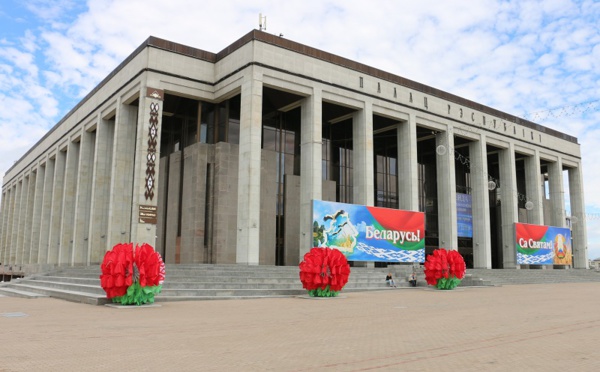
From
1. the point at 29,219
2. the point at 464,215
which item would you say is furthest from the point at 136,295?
the point at 29,219

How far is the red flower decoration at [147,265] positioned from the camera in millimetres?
17047

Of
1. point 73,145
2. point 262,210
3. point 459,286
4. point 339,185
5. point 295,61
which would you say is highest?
point 295,61

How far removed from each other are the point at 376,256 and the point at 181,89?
18.0 meters

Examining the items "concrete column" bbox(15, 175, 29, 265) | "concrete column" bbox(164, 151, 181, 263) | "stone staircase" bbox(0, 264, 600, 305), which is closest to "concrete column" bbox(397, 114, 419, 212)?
"stone staircase" bbox(0, 264, 600, 305)

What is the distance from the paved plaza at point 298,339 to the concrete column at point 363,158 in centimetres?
2139

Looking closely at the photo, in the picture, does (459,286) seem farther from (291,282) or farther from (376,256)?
(291,282)

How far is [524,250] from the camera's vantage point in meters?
49.2

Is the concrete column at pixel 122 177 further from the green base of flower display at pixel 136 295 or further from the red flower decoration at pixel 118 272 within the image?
the green base of flower display at pixel 136 295

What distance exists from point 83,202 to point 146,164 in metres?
13.8

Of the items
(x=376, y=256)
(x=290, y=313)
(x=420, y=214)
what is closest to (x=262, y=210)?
(x=376, y=256)

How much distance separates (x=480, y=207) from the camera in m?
46.8

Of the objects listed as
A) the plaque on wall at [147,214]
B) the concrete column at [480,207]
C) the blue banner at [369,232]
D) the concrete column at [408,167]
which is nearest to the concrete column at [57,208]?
the plaque on wall at [147,214]

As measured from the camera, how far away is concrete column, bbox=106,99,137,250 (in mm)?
35812

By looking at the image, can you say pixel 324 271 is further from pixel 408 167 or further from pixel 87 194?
pixel 87 194
